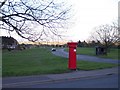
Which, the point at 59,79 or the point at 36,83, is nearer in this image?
the point at 36,83

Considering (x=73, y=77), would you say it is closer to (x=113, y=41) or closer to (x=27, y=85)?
(x=27, y=85)

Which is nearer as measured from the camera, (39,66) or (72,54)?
(72,54)

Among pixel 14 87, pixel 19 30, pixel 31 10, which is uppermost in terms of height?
pixel 31 10

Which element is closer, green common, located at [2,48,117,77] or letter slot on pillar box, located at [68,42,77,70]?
green common, located at [2,48,117,77]

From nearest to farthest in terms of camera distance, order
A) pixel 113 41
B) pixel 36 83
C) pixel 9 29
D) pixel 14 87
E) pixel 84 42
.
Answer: pixel 14 87, pixel 36 83, pixel 9 29, pixel 113 41, pixel 84 42

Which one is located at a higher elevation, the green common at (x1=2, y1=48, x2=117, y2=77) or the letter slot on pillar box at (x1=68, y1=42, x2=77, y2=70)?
the letter slot on pillar box at (x1=68, y1=42, x2=77, y2=70)

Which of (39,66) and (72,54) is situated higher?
(72,54)

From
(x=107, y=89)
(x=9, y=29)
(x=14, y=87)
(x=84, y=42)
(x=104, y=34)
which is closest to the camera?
(x=107, y=89)

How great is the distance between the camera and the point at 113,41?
325 ft

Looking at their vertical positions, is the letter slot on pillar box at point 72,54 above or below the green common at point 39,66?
above

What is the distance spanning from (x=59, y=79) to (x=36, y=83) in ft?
5.98

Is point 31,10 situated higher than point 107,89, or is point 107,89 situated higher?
point 31,10

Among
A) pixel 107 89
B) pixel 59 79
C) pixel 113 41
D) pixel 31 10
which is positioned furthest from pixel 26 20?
pixel 113 41

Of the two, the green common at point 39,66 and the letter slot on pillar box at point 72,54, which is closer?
the green common at point 39,66
